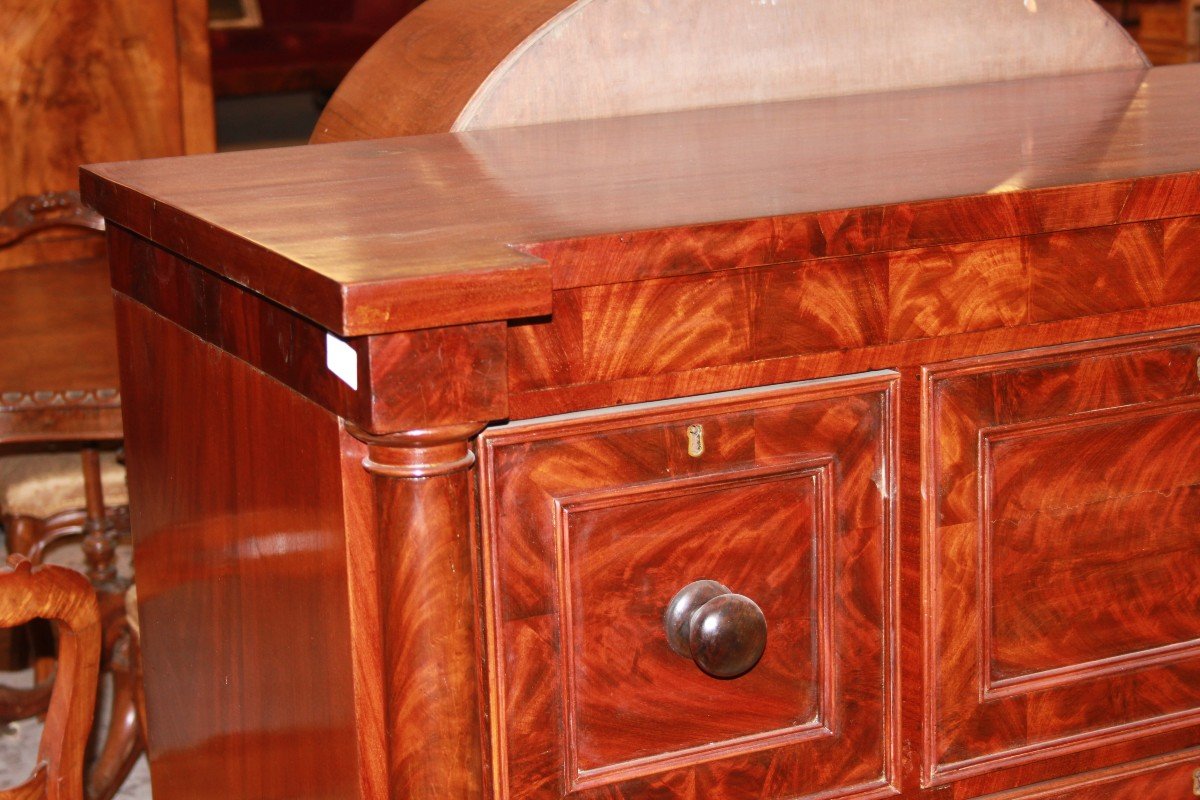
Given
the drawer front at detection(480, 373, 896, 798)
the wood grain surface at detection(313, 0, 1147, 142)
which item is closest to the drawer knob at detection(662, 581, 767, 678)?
the drawer front at detection(480, 373, 896, 798)

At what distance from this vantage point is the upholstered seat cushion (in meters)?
2.38

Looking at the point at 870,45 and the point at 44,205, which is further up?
the point at 870,45

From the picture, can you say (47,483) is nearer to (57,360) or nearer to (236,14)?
(57,360)

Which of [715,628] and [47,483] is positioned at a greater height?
[715,628]

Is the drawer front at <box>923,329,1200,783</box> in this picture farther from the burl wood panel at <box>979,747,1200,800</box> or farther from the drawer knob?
the drawer knob

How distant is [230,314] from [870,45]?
81 cm

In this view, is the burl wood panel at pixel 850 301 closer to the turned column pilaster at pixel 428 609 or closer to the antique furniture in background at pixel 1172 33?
the turned column pilaster at pixel 428 609

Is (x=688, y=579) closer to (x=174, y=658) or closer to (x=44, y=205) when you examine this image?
(x=174, y=658)

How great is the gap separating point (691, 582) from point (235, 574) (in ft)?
1.01

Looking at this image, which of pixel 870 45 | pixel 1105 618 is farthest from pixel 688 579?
pixel 870 45

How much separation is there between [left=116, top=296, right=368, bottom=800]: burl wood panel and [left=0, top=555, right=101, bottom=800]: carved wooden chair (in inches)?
2.7

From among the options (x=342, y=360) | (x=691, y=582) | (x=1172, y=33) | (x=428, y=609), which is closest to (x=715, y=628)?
(x=691, y=582)

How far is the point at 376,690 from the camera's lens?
3.09 feet

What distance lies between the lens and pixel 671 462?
1005 mm
